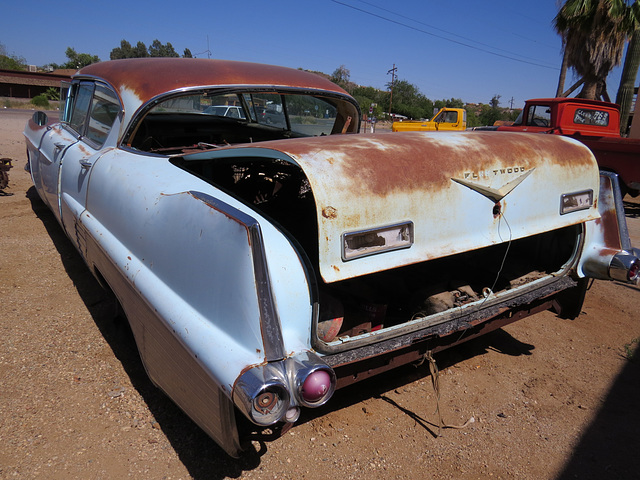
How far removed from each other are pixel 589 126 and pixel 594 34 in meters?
6.60

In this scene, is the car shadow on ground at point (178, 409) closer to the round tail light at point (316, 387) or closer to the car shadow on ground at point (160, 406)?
the car shadow on ground at point (160, 406)

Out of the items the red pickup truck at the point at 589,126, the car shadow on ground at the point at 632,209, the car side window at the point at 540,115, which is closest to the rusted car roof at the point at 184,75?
the red pickup truck at the point at 589,126

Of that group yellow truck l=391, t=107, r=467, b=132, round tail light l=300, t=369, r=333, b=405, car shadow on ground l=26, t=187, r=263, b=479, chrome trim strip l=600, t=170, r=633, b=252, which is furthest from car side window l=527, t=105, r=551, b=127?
round tail light l=300, t=369, r=333, b=405

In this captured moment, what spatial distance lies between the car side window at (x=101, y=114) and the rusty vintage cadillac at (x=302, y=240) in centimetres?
2

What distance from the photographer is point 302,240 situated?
2.33m

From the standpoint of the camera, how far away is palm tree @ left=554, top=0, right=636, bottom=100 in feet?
41.7

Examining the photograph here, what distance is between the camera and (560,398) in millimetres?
2438

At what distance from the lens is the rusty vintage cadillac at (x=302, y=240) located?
1.45 meters

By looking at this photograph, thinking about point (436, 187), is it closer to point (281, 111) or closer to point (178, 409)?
point (178, 409)

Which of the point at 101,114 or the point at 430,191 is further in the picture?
Answer: the point at 101,114

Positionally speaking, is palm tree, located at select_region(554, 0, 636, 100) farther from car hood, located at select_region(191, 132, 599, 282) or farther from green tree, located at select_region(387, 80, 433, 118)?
green tree, located at select_region(387, 80, 433, 118)

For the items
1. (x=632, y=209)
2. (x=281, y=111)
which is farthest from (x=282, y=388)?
(x=632, y=209)

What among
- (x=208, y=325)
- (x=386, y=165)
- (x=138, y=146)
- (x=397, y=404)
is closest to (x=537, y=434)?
(x=397, y=404)

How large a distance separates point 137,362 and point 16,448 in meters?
0.74
